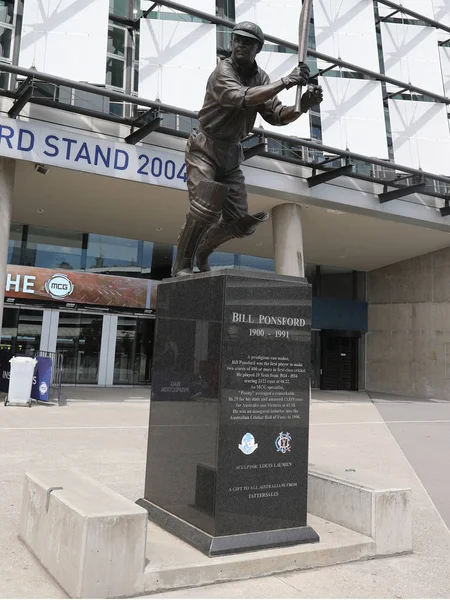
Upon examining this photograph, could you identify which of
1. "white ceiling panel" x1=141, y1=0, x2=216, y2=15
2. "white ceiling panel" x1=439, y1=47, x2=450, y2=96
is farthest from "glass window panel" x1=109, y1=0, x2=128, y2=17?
"white ceiling panel" x1=439, y1=47, x2=450, y2=96

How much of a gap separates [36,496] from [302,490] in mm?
1972

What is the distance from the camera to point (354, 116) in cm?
1848

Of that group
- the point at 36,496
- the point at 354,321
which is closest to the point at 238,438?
the point at 36,496

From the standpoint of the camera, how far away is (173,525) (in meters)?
4.38

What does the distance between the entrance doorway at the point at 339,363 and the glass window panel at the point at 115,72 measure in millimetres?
15112

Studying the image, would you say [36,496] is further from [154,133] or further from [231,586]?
[154,133]

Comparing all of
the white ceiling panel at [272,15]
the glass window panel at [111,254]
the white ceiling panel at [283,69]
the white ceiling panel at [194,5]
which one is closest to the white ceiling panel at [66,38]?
the white ceiling panel at [194,5]

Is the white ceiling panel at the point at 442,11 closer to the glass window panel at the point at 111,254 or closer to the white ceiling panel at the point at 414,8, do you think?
the white ceiling panel at the point at 414,8

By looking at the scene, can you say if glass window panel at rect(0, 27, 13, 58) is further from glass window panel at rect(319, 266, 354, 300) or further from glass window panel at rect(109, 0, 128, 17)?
Result: glass window panel at rect(319, 266, 354, 300)

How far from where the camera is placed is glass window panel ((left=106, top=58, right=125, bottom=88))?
688 inches

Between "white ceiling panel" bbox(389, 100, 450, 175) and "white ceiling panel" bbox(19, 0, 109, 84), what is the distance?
10432mm

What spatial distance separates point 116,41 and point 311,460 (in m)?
14.8

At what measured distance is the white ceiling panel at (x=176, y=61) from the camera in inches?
Result: 600

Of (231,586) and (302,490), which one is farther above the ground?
(302,490)
